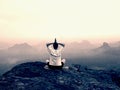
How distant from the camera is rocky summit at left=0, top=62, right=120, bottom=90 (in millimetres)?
31203

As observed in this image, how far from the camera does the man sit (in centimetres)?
3359

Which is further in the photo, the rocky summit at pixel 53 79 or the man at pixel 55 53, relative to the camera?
the man at pixel 55 53

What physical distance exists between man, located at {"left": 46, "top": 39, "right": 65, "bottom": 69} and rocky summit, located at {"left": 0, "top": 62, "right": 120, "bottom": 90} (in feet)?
3.01

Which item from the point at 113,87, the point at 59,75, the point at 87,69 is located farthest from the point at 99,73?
the point at 59,75

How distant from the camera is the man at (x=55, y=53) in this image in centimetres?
3359

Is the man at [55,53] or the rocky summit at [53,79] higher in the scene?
the man at [55,53]

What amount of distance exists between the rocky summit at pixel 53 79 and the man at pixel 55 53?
3.01ft

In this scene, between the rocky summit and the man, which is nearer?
the rocky summit

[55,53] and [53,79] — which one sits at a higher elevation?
[55,53]

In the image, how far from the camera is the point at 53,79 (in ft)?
108

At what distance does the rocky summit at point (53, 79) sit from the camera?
31203 millimetres

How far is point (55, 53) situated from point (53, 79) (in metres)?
2.92

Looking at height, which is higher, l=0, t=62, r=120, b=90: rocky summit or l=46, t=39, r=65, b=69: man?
l=46, t=39, r=65, b=69: man

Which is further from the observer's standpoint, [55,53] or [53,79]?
[55,53]
